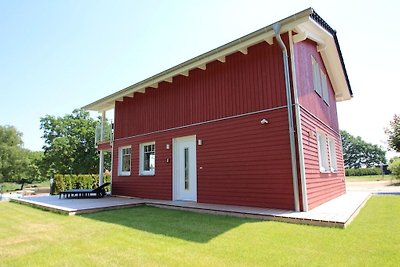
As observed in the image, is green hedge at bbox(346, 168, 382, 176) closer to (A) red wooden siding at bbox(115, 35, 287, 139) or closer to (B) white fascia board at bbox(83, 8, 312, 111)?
(A) red wooden siding at bbox(115, 35, 287, 139)

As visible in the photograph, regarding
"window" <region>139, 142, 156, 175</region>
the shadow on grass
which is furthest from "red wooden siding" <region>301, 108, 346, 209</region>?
"window" <region>139, 142, 156, 175</region>

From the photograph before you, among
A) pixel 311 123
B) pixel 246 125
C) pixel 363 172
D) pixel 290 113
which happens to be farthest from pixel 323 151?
pixel 363 172

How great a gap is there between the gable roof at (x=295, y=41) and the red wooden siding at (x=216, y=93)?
11.8 inches

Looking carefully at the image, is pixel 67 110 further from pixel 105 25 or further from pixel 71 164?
pixel 105 25

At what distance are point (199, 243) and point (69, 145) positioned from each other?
2583 centimetres

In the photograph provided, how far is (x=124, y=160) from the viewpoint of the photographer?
1224cm

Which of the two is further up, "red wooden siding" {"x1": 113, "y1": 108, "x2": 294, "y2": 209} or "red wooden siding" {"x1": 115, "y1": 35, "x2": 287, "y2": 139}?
"red wooden siding" {"x1": 115, "y1": 35, "x2": 287, "y2": 139}

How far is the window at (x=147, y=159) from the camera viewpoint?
1071cm

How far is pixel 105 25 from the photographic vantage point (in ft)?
34.9

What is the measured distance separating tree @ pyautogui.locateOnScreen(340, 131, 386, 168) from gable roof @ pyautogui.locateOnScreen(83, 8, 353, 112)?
241 feet

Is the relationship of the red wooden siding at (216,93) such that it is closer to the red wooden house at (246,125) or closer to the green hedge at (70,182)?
the red wooden house at (246,125)

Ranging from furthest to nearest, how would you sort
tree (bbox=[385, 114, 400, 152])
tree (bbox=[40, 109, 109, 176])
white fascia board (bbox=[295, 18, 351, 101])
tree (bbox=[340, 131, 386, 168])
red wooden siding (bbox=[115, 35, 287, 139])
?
1. tree (bbox=[340, 131, 386, 168])
2. tree (bbox=[40, 109, 109, 176])
3. tree (bbox=[385, 114, 400, 152])
4. white fascia board (bbox=[295, 18, 351, 101])
5. red wooden siding (bbox=[115, 35, 287, 139])

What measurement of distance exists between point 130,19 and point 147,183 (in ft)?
22.2

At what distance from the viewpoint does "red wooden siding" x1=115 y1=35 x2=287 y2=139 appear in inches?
285
